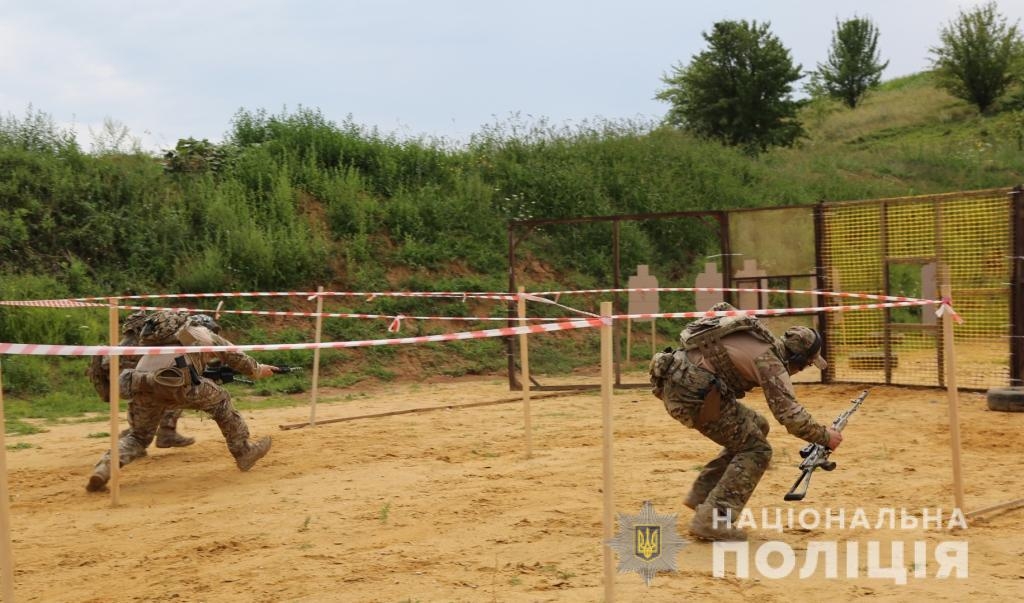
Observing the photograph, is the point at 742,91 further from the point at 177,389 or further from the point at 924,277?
the point at 177,389

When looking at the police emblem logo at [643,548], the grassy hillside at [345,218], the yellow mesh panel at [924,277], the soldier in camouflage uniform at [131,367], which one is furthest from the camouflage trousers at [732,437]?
the grassy hillside at [345,218]

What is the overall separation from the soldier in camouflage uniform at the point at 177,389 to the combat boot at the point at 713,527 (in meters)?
3.90

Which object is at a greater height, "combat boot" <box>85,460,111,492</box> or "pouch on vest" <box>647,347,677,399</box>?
"pouch on vest" <box>647,347,677,399</box>

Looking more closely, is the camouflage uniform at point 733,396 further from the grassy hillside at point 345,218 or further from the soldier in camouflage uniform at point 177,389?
the grassy hillside at point 345,218

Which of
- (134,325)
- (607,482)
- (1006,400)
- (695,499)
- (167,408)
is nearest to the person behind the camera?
(607,482)

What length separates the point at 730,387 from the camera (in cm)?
591

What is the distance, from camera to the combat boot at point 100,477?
26.1 ft

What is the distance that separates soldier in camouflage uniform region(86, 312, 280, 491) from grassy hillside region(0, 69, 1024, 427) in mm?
5194

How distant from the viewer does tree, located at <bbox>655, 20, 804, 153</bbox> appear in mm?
31438

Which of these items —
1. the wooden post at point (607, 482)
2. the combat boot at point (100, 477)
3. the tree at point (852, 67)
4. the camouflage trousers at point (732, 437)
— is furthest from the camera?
the tree at point (852, 67)

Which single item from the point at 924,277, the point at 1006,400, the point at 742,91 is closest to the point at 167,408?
the point at 1006,400

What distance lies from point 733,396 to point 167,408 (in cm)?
489

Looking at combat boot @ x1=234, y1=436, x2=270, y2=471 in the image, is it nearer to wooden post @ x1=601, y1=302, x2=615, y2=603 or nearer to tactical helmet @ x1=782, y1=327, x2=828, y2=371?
tactical helmet @ x1=782, y1=327, x2=828, y2=371

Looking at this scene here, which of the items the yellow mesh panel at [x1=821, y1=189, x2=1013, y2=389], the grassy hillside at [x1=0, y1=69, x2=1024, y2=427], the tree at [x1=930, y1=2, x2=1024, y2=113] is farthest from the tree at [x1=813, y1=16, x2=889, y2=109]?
the yellow mesh panel at [x1=821, y1=189, x2=1013, y2=389]
